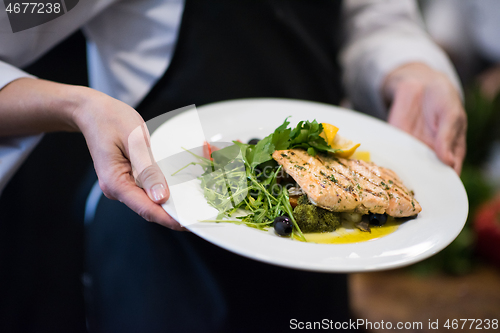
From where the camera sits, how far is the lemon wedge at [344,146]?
1154 millimetres

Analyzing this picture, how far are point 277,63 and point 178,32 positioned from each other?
509 mm

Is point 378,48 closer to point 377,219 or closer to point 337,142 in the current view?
point 337,142

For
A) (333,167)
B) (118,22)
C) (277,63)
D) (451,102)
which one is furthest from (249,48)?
(451,102)

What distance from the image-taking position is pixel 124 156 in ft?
2.99

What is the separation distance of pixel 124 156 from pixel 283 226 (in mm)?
475

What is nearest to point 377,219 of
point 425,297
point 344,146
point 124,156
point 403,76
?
point 344,146

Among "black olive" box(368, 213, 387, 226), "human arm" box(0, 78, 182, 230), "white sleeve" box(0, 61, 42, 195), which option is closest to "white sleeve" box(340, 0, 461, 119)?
"black olive" box(368, 213, 387, 226)

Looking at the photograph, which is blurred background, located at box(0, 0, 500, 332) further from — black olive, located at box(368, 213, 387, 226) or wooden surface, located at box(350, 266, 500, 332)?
black olive, located at box(368, 213, 387, 226)

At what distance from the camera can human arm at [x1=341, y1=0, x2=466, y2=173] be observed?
1.37m

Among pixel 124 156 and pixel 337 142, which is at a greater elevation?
pixel 124 156

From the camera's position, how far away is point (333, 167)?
110cm

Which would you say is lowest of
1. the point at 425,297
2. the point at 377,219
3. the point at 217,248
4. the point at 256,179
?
the point at 425,297

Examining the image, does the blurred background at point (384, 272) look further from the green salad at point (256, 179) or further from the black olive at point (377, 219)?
the black olive at point (377, 219)

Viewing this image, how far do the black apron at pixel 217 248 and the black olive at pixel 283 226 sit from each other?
1.56 ft
